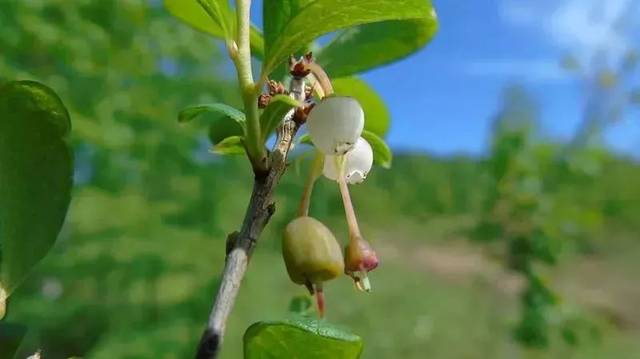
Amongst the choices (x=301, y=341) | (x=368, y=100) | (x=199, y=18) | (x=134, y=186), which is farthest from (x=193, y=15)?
(x=134, y=186)

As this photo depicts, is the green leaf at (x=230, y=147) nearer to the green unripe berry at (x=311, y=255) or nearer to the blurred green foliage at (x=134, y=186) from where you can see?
the green unripe berry at (x=311, y=255)

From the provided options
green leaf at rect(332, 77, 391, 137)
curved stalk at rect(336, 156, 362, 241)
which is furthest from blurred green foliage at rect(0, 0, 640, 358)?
curved stalk at rect(336, 156, 362, 241)

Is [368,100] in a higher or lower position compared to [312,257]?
higher

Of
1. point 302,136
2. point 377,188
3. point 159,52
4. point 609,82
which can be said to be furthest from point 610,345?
point 302,136

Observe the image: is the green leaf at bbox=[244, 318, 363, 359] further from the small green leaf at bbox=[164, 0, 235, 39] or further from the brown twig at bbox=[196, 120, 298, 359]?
the small green leaf at bbox=[164, 0, 235, 39]

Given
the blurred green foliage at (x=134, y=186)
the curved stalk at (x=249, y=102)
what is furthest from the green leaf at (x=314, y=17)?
the blurred green foliage at (x=134, y=186)

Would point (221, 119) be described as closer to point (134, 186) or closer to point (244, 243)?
point (244, 243)
